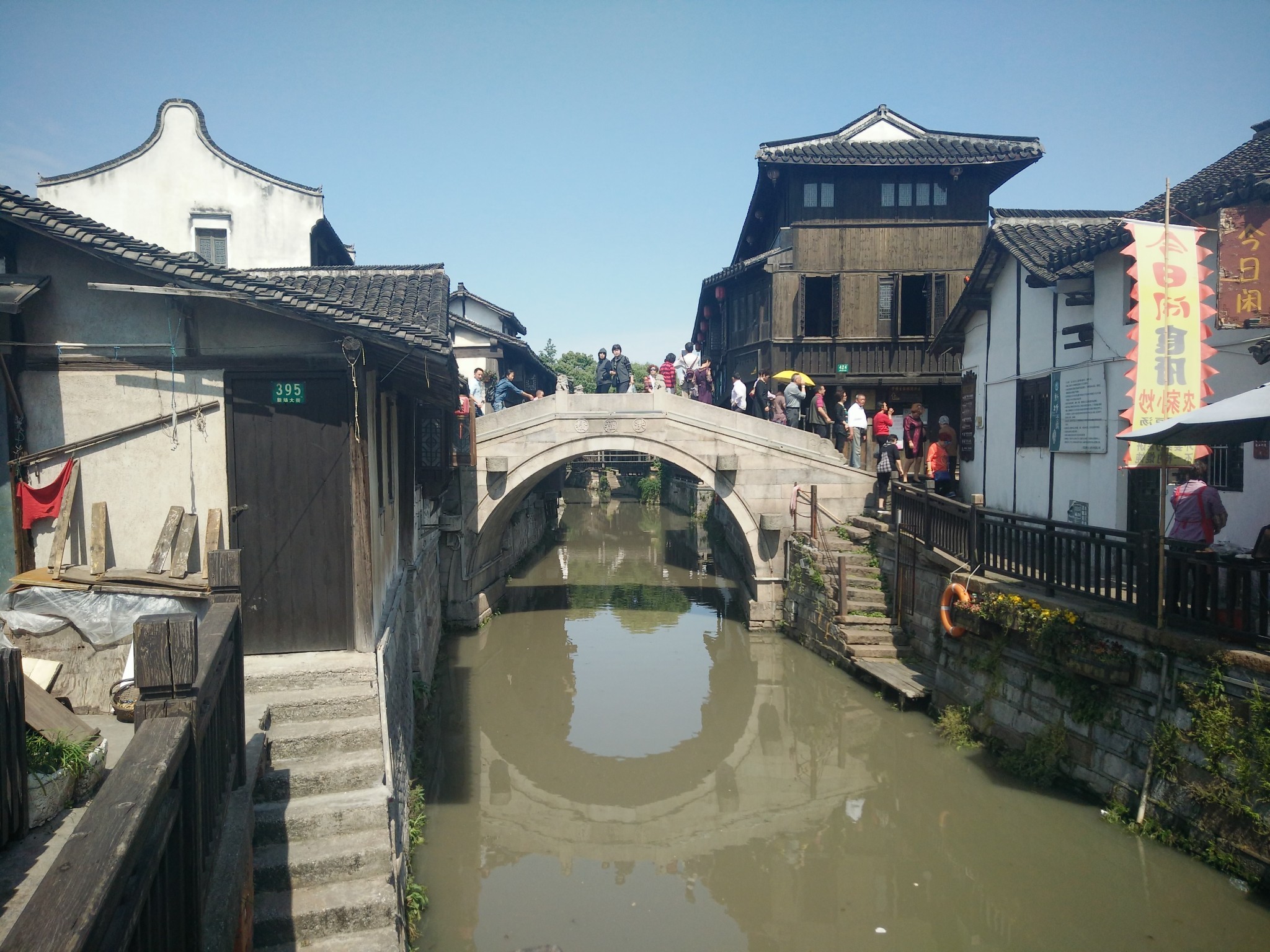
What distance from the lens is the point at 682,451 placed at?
1585 cm

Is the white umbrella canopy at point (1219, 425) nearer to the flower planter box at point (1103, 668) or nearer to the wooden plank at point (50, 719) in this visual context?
the flower planter box at point (1103, 668)

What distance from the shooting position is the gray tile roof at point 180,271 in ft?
20.4

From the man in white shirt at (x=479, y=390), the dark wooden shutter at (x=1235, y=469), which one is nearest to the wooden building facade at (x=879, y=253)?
the man in white shirt at (x=479, y=390)

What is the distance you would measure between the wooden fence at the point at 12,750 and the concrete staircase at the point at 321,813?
4.49ft

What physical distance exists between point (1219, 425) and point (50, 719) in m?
8.65

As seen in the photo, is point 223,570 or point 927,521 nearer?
point 223,570

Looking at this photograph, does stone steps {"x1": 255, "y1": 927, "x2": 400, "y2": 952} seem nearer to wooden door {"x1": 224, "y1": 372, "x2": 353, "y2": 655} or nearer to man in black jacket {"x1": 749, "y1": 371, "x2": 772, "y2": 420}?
wooden door {"x1": 224, "y1": 372, "x2": 353, "y2": 655}

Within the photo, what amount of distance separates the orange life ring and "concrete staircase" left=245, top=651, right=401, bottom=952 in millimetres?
6882

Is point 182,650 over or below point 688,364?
below

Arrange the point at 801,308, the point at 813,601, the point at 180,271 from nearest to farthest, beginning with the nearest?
the point at 180,271 → the point at 813,601 → the point at 801,308

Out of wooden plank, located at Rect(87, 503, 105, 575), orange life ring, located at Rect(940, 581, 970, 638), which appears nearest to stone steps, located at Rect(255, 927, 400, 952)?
wooden plank, located at Rect(87, 503, 105, 575)

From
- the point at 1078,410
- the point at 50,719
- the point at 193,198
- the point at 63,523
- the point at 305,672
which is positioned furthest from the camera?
the point at 193,198

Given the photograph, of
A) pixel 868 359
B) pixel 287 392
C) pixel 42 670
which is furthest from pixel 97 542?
pixel 868 359

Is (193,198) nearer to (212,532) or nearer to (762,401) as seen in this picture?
(762,401)
